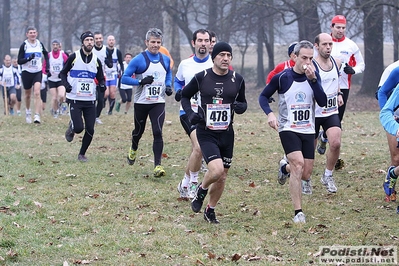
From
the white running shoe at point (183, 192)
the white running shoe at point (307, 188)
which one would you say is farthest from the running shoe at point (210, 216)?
the white running shoe at point (307, 188)

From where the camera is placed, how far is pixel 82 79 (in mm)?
12312

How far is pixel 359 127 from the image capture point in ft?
58.0

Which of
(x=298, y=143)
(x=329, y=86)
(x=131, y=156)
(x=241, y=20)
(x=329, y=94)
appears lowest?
(x=131, y=156)

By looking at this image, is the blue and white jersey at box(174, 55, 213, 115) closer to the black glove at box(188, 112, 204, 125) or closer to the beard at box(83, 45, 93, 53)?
the black glove at box(188, 112, 204, 125)

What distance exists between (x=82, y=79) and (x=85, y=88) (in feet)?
0.69

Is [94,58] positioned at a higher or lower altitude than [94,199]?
higher

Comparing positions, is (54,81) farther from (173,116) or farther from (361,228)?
(361,228)

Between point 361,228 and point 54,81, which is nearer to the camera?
point 361,228

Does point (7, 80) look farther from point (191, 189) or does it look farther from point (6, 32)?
point (6, 32)

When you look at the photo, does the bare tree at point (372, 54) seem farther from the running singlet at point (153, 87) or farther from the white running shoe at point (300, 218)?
the white running shoe at point (300, 218)

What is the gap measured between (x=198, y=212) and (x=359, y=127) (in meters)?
10.0

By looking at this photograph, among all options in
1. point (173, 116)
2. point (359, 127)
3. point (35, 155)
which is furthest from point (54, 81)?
point (359, 127)

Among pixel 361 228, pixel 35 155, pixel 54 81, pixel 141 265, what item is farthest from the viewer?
pixel 54 81

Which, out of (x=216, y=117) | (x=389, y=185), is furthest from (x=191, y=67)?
(x=389, y=185)
